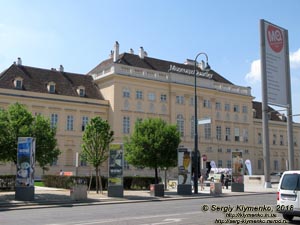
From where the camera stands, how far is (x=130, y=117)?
6769 cm

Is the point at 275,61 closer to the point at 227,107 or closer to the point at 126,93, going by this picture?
the point at 126,93

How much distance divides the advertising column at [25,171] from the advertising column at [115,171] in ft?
18.6

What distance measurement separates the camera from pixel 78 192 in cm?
2588

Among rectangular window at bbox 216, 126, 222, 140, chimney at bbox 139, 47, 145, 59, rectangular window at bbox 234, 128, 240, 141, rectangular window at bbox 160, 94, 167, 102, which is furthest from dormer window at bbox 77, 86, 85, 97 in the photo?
rectangular window at bbox 234, 128, 240, 141

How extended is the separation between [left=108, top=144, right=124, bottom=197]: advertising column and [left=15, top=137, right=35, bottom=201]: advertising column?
5679 mm

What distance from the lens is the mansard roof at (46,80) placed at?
197 ft

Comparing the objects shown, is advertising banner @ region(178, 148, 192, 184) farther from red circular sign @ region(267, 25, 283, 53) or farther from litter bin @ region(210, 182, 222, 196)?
red circular sign @ region(267, 25, 283, 53)

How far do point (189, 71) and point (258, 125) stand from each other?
72.9 feet

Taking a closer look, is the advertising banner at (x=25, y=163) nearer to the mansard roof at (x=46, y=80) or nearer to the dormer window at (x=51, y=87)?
the mansard roof at (x=46, y=80)

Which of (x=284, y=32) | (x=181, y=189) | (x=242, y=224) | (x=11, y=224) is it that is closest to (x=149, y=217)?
(x=242, y=224)

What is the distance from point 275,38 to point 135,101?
26.9 meters

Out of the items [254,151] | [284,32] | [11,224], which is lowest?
[11,224]

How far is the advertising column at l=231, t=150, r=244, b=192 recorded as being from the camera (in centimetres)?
3681

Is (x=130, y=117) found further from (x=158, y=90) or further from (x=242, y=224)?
(x=242, y=224)
